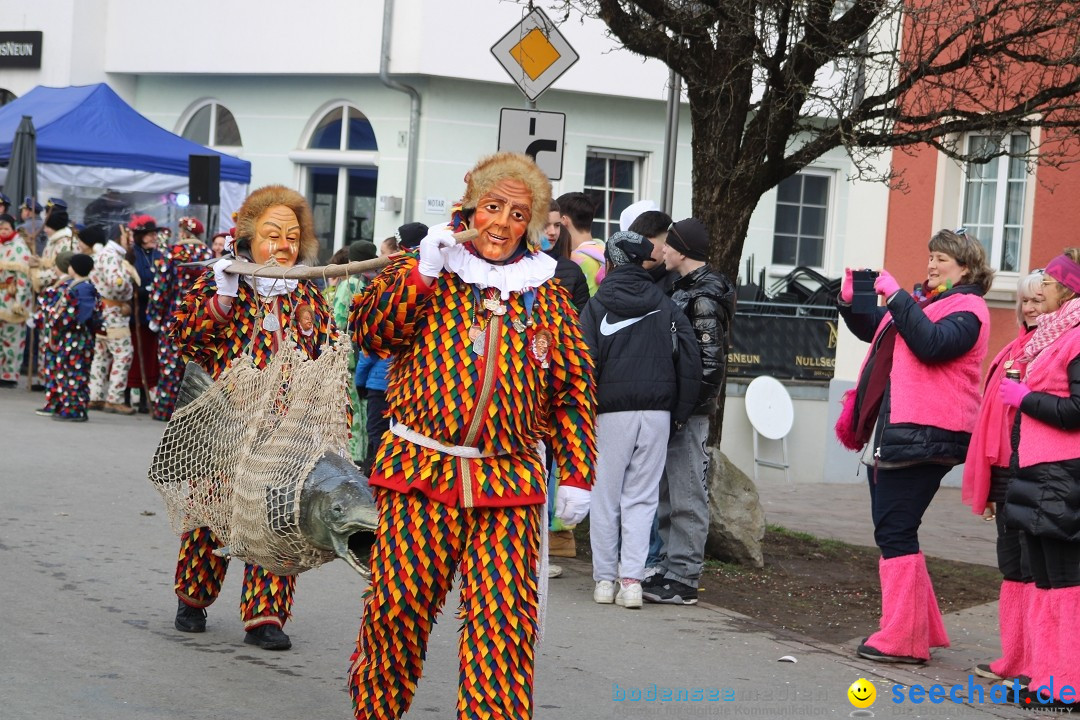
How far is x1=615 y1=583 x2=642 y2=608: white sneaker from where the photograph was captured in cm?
769

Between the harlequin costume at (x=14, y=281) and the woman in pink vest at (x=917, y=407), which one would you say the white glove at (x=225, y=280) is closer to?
the woman in pink vest at (x=917, y=407)

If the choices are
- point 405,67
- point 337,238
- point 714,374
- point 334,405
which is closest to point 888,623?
point 714,374

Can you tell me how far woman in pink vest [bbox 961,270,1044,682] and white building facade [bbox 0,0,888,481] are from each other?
13.2 meters

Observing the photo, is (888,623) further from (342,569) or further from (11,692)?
(11,692)

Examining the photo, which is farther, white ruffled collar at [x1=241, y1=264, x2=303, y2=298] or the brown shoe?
the brown shoe

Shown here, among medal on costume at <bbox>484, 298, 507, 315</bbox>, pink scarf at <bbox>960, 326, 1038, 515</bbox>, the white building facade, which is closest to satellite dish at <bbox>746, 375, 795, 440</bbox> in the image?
the white building facade

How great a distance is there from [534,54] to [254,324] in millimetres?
5096

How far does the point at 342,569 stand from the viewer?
839cm

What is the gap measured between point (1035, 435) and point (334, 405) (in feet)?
9.62

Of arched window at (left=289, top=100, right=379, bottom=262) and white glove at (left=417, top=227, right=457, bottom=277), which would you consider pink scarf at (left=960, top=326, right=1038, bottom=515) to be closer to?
white glove at (left=417, top=227, right=457, bottom=277)

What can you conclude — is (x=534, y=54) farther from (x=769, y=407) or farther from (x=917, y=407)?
(x=769, y=407)

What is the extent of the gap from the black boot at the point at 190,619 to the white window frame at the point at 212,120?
17.2m

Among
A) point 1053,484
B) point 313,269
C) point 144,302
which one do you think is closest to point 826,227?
point 144,302

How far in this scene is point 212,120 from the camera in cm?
2327
